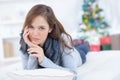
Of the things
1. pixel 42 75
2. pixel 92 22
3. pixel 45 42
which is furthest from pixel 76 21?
pixel 42 75

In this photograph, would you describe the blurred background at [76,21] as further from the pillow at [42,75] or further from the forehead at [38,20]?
the pillow at [42,75]

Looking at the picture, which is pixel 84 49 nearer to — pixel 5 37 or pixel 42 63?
pixel 42 63

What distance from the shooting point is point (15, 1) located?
439cm

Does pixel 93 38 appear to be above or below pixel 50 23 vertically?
below

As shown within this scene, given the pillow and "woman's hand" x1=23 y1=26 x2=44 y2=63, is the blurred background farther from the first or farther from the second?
the pillow

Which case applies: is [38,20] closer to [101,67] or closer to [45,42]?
[45,42]

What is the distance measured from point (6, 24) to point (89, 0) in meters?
1.42

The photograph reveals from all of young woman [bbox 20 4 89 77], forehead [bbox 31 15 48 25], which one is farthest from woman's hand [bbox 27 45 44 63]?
forehead [bbox 31 15 48 25]

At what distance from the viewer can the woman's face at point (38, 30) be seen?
57.6 inches

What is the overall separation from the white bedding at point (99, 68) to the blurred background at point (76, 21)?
1.72 meters

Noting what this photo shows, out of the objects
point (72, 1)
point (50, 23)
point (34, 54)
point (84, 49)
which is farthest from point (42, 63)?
point (72, 1)

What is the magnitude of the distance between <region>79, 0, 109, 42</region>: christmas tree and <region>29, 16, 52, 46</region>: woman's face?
2.52 m

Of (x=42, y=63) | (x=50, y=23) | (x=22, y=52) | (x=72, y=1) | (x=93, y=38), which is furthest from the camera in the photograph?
(x=72, y=1)

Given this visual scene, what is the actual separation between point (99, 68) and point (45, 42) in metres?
0.40
